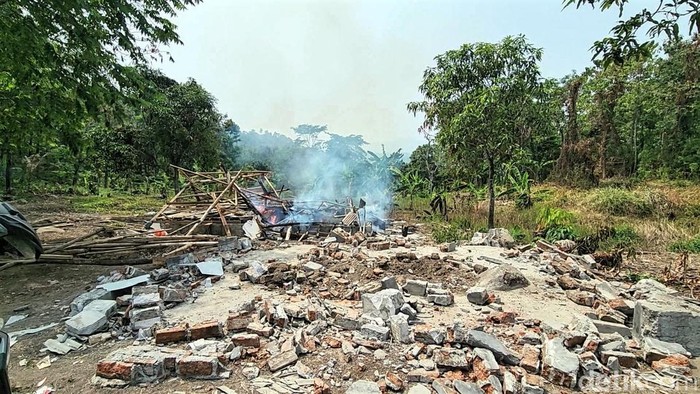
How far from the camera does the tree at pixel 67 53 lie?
16.4ft

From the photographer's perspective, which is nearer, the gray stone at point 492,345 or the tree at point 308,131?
the gray stone at point 492,345

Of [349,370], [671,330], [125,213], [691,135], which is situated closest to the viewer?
[349,370]

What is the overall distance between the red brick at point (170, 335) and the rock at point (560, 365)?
3095 mm

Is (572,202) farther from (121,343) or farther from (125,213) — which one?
(125,213)

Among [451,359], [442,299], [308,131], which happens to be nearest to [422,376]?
[451,359]

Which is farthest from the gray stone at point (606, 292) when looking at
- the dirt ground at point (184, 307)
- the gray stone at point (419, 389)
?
the gray stone at point (419, 389)

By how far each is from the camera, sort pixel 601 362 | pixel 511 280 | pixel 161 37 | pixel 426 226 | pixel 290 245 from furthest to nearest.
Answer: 1. pixel 426 226
2. pixel 290 245
3. pixel 161 37
4. pixel 511 280
5. pixel 601 362

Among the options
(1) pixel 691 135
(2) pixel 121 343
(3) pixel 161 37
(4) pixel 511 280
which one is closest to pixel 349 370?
(2) pixel 121 343

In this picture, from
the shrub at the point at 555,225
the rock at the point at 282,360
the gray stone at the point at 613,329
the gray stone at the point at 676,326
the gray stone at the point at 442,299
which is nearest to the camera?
the rock at the point at 282,360

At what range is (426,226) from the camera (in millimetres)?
11102

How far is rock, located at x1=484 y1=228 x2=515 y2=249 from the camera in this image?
783cm

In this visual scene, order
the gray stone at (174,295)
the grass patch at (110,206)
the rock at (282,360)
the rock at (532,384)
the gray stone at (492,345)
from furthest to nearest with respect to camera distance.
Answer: the grass patch at (110,206) → the gray stone at (174,295) → the gray stone at (492,345) → the rock at (282,360) → the rock at (532,384)

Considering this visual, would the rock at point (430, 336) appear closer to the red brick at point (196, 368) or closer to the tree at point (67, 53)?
the red brick at point (196, 368)

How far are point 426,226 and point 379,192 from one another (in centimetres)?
726
